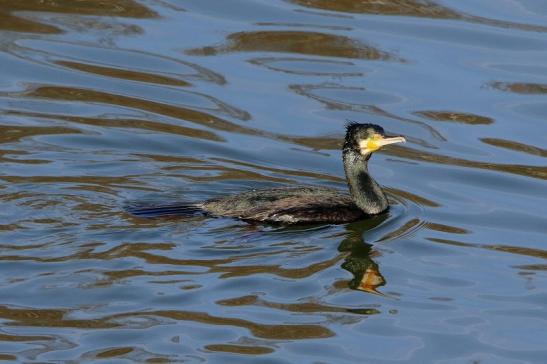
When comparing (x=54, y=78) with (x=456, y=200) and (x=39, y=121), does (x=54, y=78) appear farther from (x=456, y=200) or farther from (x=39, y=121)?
(x=456, y=200)

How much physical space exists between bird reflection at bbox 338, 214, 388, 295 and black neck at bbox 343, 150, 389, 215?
108 millimetres

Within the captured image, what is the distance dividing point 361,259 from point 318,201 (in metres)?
0.90

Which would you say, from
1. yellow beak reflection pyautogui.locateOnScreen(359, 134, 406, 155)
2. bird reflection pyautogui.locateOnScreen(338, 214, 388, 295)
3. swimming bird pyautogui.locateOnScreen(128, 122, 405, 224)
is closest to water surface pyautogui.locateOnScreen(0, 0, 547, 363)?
bird reflection pyautogui.locateOnScreen(338, 214, 388, 295)

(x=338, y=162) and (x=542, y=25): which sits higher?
(x=542, y=25)

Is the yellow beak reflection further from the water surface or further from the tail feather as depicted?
A: the tail feather

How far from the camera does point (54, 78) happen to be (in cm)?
1526

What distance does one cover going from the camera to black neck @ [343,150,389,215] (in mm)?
12195

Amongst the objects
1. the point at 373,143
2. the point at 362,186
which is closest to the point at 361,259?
the point at 362,186

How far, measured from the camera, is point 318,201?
12.0m

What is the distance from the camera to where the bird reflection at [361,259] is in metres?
10.6

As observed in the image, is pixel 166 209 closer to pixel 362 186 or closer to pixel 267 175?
pixel 267 175

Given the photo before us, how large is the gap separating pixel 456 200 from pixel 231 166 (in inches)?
81.7

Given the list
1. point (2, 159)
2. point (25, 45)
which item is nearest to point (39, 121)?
point (2, 159)

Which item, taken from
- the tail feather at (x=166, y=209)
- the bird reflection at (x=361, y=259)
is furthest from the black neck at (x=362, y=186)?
the tail feather at (x=166, y=209)
